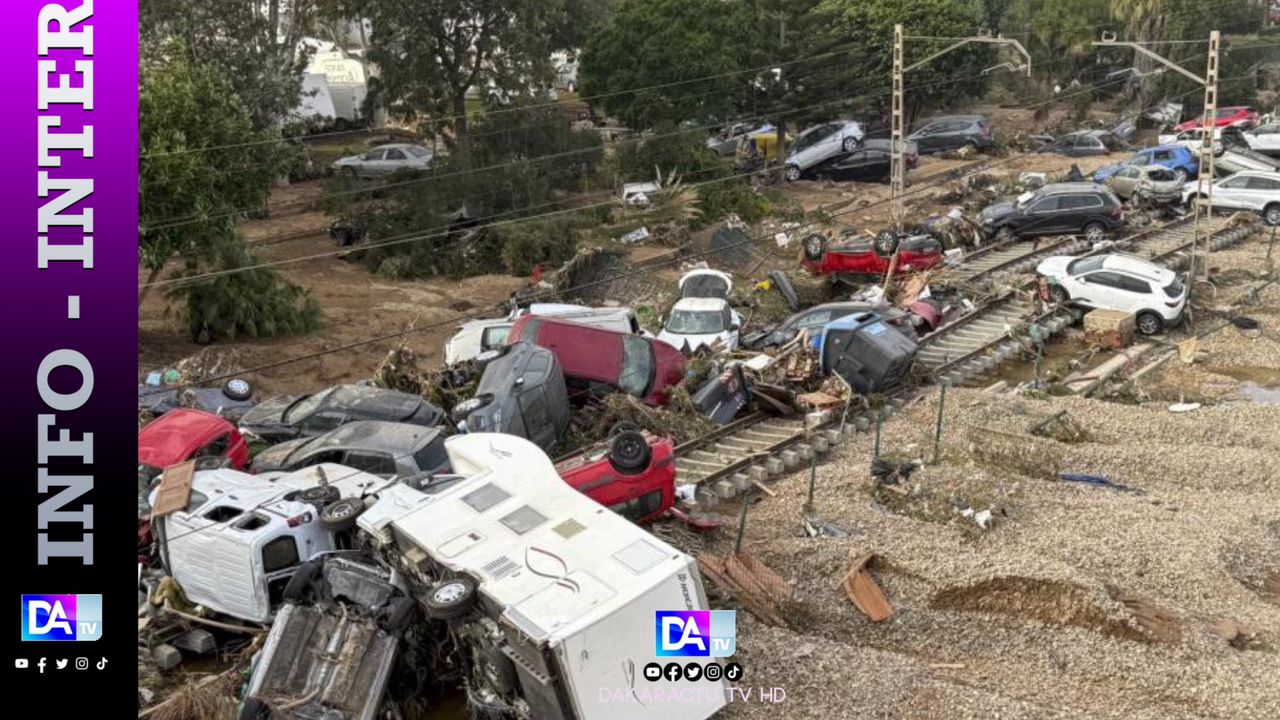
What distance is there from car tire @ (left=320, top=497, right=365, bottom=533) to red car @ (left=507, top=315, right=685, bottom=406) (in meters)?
6.45

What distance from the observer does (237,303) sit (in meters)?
24.9

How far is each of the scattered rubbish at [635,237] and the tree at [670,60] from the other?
7.92m

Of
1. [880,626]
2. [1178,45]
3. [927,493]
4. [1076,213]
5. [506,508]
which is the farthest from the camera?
[1178,45]

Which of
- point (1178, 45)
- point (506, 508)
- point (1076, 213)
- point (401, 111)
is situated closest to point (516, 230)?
point (401, 111)

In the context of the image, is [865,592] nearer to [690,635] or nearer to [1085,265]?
[690,635]

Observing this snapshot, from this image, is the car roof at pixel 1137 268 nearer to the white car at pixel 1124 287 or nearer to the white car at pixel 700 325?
the white car at pixel 1124 287

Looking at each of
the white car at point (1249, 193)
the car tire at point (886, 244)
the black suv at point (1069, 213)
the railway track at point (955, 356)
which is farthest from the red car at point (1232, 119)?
the car tire at point (886, 244)

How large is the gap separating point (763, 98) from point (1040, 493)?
29.1m

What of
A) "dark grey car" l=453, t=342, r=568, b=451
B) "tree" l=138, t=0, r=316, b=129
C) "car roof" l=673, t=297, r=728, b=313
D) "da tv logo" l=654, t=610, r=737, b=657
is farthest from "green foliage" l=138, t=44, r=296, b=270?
"da tv logo" l=654, t=610, r=737, b=657

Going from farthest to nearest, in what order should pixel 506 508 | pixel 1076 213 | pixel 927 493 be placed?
pixel 1076 213 → pixel 927 493 → pixel 506 508

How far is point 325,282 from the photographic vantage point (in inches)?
1209

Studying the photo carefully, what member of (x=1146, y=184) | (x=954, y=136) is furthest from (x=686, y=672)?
(x=954, y=136)

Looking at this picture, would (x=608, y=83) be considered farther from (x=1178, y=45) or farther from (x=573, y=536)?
(x=573, y=536)

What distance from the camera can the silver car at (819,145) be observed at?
40531 mm
